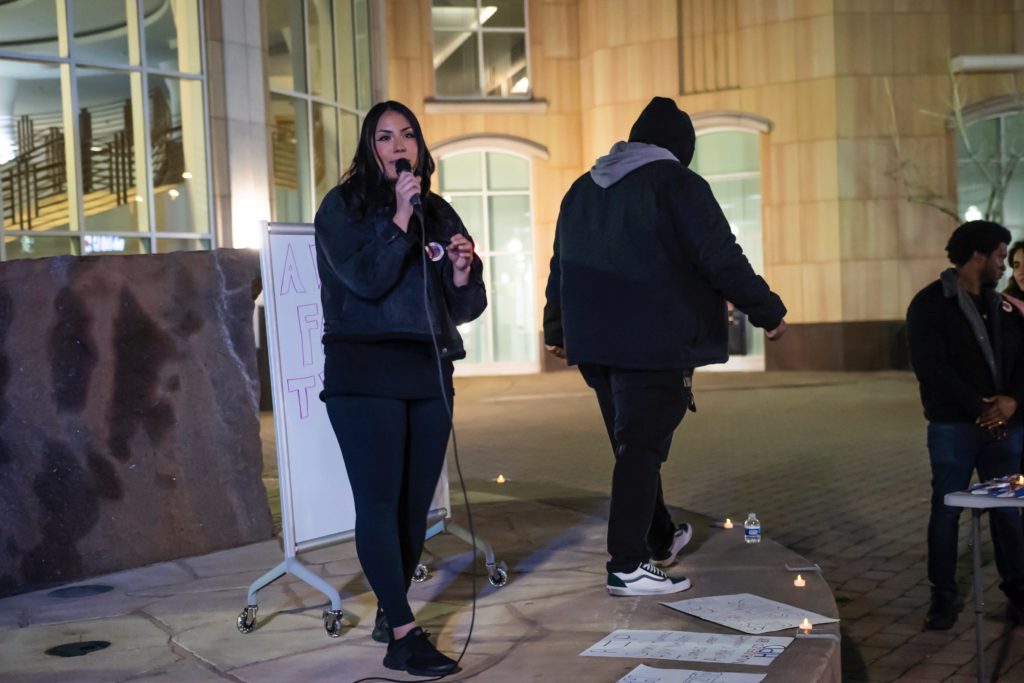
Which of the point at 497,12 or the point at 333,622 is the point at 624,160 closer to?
the point at 333,622

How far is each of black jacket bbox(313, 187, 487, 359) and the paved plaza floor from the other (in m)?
1.13

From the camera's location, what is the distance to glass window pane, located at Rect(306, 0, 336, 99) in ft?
60.9

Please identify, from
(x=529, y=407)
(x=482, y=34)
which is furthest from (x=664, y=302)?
(x=482, y=34)

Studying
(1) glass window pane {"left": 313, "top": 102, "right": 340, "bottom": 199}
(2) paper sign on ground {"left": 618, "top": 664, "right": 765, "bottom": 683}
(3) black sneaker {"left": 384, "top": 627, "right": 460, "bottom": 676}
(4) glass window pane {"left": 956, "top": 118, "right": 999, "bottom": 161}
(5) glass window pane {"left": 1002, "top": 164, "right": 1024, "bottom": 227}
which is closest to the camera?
(2) paper sign on ground {"left": 618, "top": 664, "right": 765, "bottom": 683}

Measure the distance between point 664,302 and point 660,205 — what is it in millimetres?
377

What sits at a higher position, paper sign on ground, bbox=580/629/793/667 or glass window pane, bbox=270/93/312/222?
glass window pane, bbox=270/93/312/222

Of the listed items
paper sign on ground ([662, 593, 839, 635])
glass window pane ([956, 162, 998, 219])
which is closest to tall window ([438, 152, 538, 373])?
glass window pane ([956, 162, 998, 219])

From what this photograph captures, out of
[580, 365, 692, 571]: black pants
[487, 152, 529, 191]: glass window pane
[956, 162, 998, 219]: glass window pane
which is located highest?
[487, 152, 529, 191]: glass window pane

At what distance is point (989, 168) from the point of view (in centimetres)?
2109

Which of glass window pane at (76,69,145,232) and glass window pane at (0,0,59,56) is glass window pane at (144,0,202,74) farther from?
glass window pane at (0,0,59,56)

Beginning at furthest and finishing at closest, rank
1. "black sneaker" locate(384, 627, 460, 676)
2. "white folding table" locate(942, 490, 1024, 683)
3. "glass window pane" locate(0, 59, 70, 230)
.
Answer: "glass window pane" locate(0, 59, 70, 230) < "white folding table" locate(942, 490, 1024, 683) < "black sneaker" locate(384, 627, 460, 676)

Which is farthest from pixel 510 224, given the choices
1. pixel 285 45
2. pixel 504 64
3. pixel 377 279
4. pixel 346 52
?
pixel 377 279

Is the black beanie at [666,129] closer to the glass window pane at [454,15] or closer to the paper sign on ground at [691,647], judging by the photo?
the paper sign on ground at [691,647]

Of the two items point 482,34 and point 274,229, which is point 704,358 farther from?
point 482,34
